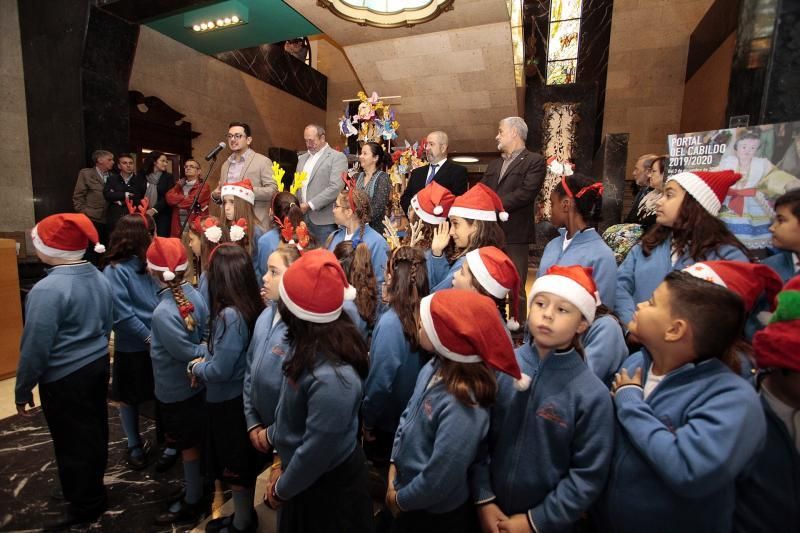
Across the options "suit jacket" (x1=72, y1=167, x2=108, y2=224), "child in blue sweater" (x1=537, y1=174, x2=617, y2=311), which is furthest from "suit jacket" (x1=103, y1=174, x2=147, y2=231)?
"child in blue sweater" (x1=537, y1=174, x2=617, y2=311)

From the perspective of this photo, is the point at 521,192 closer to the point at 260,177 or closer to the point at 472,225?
the point at 472,225

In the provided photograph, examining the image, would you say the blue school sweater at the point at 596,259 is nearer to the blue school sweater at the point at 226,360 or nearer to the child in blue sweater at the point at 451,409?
the child in blue sweater at the point at 451,409

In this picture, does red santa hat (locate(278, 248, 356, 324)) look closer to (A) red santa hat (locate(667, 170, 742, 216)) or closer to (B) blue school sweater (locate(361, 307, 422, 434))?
(B) blue school sweater (locate(361, 307, 422, 434))

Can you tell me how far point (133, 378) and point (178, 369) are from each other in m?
0.79

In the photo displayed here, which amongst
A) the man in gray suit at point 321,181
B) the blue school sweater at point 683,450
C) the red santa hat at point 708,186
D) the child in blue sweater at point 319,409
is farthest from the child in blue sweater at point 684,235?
the man in gray suit at point 321,181

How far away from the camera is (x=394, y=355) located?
6.32ft

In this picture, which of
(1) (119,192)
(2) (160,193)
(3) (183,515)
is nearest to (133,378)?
(3) (183,515)

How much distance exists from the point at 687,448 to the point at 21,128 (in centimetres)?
802

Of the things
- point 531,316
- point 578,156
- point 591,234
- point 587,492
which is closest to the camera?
point 587,492

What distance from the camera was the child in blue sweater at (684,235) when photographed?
1881 millimetres

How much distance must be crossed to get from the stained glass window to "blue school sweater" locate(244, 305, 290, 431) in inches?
388

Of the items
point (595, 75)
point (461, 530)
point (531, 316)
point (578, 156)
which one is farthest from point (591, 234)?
point (595, 75)

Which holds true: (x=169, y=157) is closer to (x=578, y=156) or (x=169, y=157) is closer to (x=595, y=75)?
(x=578, y=156)

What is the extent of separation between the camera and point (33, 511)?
229 cm
